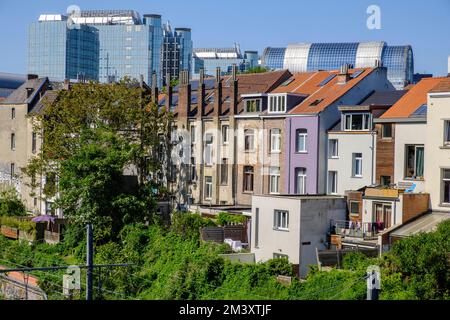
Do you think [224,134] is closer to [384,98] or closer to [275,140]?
[275,140]

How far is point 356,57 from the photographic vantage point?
8488cm

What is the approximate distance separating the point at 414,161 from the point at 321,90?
28.9 feet

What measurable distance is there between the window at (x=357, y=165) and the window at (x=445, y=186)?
529cm

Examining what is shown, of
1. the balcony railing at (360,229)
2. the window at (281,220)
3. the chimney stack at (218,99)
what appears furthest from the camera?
the chimney stack at (218,99)

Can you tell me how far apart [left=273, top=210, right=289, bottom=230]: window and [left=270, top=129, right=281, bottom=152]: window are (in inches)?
322

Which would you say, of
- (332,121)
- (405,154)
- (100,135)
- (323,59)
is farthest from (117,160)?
(323,59)

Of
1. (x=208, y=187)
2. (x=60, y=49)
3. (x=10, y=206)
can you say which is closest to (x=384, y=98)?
(x=208, y=187)

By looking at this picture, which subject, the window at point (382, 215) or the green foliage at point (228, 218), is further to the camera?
the green foliage at point (228, 218)

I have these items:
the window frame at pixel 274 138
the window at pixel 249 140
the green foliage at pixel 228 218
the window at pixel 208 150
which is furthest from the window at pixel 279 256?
the window at pixel 208 150

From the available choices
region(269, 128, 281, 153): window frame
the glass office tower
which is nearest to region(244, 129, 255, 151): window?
region(269, 128, 281, 153): window frame

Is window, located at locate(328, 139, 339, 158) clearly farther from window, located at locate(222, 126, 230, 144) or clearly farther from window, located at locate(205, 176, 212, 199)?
window, located at locate(205, 176, 212, 199)

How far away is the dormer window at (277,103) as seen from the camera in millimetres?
38781

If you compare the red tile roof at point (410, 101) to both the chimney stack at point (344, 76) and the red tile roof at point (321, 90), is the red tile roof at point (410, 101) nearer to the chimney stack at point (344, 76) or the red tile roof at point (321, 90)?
the red tile roof at point (321, 90)

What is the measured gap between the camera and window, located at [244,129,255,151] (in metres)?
40.6
